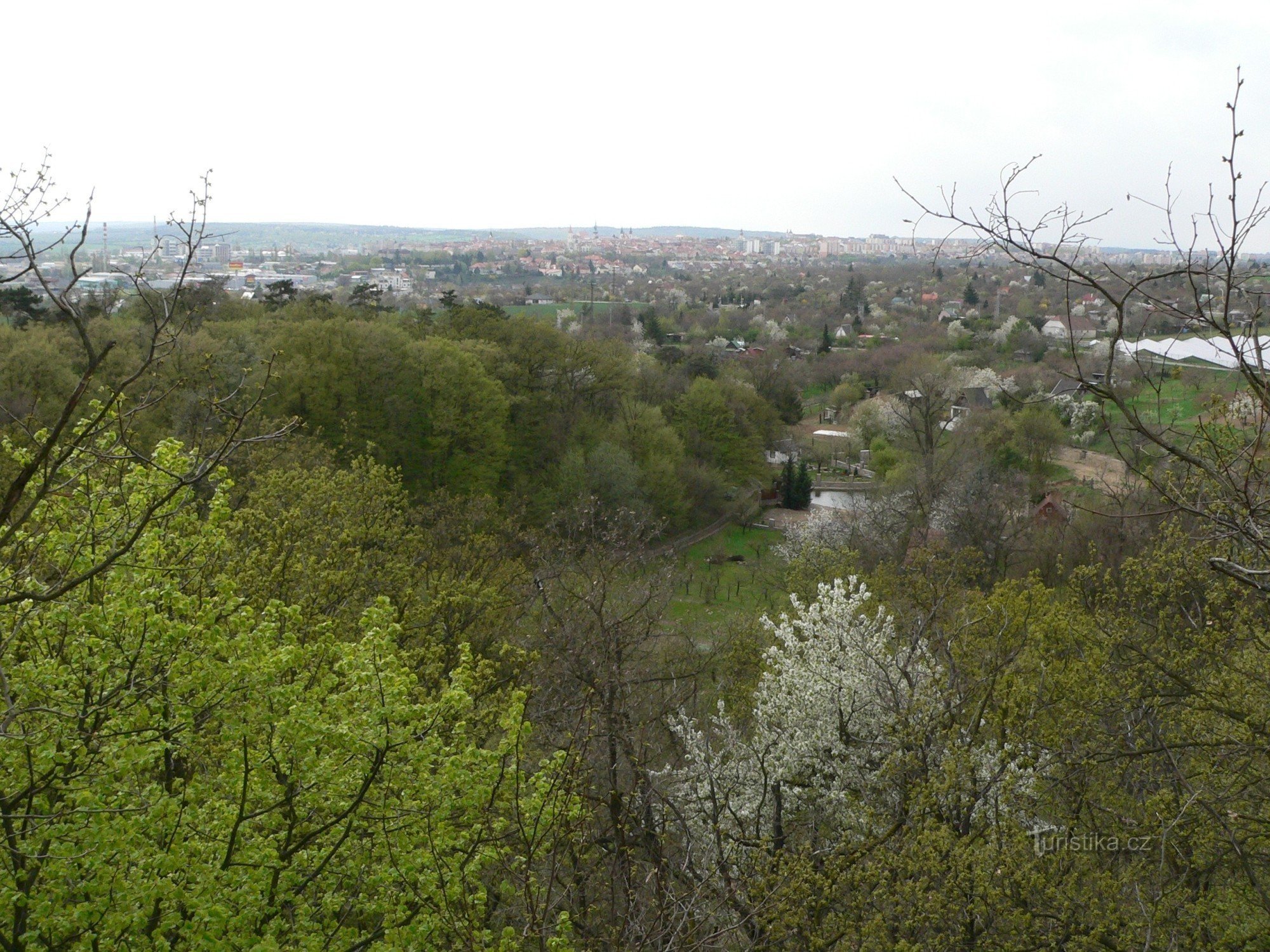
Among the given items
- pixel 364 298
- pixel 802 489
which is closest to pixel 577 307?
pixel 364 298

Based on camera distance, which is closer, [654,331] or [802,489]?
[802,489]

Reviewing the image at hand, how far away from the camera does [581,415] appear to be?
107 feet

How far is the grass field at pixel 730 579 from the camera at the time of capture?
24.7 metres

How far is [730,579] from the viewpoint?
94.0ft

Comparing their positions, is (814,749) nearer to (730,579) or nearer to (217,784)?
(217,784)

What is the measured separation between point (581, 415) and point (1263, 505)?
29.4 m

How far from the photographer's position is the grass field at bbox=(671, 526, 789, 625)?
971 inches

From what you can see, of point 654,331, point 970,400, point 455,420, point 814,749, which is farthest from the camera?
point 654,331

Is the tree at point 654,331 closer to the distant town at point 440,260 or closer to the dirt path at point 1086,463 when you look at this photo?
the distant town at point 440,260

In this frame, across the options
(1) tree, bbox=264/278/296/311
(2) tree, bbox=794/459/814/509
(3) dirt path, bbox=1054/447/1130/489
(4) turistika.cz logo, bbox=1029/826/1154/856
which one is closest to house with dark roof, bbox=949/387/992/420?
(3) dirt path, bbox=1054/447/1130/489

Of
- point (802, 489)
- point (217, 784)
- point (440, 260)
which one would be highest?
point (440, 260)

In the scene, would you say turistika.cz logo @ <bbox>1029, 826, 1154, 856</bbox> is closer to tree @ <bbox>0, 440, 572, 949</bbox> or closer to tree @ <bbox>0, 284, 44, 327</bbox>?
tree @ <bbox>0, 440, 572, 949</bbox>

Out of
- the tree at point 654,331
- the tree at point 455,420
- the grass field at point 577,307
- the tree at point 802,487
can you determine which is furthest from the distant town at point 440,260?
the tree at point 802,487

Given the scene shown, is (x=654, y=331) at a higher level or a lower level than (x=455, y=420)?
higher
